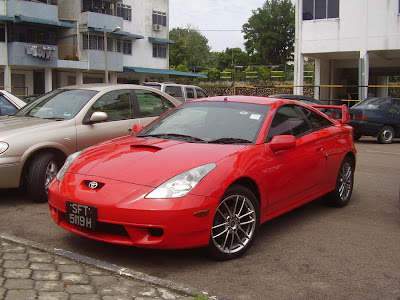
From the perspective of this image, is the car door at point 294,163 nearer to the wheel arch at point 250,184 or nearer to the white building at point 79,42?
the wheel arch at point 250,184

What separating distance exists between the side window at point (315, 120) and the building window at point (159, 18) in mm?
39598

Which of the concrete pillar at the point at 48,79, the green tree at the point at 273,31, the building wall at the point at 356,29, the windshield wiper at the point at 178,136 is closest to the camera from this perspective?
the windshield wiper at the point at 178,136

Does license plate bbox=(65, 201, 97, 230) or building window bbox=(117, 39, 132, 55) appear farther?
building window bbox=(117, 39, 132, 55)

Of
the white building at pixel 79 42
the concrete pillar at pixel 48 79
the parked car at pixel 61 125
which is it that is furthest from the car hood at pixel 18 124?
the concrete pillar at pixel 48 79

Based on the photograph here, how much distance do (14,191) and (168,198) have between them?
12.4 feet

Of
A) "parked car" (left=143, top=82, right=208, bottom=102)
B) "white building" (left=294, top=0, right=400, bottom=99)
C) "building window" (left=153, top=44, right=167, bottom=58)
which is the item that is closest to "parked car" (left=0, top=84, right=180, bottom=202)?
"parked car" (left=143, top=82, right=208, bottom=102)

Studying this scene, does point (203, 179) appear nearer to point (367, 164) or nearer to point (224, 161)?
point (224, 161)

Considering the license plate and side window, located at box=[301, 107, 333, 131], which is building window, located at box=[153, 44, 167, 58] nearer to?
side window, located at box=[301, 107, 333, 131]

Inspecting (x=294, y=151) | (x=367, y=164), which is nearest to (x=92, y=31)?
(x=367, y=164)

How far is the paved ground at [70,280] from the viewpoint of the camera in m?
3.35

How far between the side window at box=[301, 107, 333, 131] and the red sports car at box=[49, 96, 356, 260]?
0.04m

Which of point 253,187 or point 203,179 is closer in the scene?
point 203,179

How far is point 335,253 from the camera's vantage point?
14.7 ft

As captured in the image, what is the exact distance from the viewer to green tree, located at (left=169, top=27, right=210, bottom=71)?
64.3 metres
